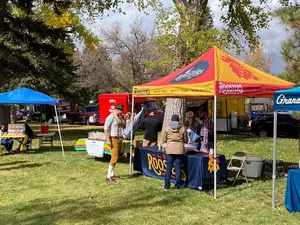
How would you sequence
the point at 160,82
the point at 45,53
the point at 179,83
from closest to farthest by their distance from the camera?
the point at 179,83, the point at 160,82, the point at 45,53

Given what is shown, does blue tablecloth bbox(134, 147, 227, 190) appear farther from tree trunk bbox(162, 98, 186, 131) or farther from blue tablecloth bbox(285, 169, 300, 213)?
tree trunk bbox(162, 98, 186, 131)

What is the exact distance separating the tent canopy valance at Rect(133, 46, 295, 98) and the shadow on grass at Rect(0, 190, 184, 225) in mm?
2200

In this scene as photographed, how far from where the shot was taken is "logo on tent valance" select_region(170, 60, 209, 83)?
25.7ft

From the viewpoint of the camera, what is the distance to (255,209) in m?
6.46

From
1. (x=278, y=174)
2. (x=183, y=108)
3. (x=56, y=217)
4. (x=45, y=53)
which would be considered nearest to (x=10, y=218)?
(x=56, y=217)

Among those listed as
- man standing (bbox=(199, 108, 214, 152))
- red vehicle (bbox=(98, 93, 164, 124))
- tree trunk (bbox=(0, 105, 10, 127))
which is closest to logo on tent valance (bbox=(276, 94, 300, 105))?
man standing (bbox=(199, 108, 214, 152))

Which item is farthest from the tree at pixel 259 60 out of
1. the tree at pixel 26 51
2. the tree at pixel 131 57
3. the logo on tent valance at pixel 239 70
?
the logo on tent valance at pixel 239 70

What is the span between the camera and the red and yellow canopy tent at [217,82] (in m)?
7.26

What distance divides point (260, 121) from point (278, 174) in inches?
489

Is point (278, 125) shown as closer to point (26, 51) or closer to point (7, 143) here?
point (7, 143)

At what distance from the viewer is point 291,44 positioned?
18.4 meters

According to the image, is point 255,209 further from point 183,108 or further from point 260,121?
point 260,121

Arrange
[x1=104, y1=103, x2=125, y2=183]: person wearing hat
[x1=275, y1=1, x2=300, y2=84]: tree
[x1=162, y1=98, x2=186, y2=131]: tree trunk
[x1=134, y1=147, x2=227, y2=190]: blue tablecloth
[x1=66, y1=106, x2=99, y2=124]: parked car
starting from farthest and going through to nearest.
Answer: [x1=66, y1=106, x2=99, y2=124]: parked car → [x1=275, y1=1, x2=300, y2=84]: tree → [x1=162, y1=98, x2=186, y2=131]: tree trunk → [x1=104, y1=103, x2=125, y2=183]: person wearing hat → [x1=134, y1=147, x2=227, y2=190]: blue tablecloth

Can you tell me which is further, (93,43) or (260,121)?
(93,43)
